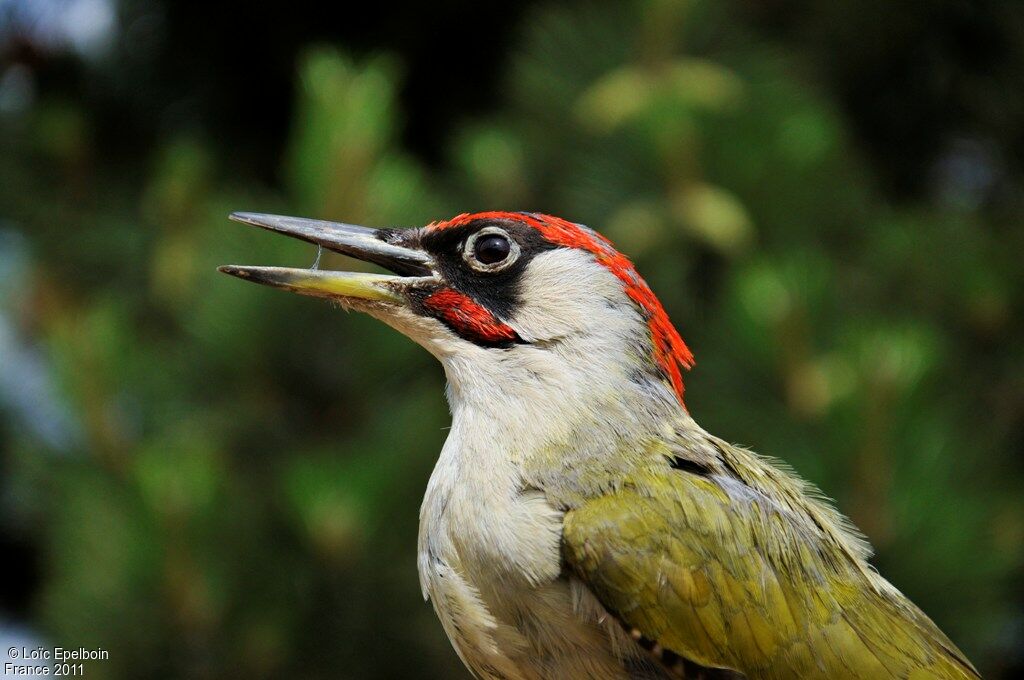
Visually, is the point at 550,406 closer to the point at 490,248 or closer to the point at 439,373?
the point at 490,248

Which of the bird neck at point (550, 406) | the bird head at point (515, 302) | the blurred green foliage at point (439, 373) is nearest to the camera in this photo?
the bird neck at point (550, 406)

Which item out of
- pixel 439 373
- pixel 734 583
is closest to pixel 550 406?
pixel 734 583

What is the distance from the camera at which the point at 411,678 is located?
3738 mm

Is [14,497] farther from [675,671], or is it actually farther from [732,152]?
[675,671]

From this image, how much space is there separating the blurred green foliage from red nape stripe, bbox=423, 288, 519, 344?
1.42 meters

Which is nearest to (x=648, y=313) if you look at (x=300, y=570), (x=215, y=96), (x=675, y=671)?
(x=675, y=671)

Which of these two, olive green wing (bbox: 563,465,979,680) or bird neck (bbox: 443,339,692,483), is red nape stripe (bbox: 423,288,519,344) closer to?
bird neck (bbox: 443,339,692,483)

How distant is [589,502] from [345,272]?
630 mm

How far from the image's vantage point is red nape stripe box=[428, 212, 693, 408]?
2.24 meters

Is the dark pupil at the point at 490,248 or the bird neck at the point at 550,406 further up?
the dark pupil at the point at 490,248

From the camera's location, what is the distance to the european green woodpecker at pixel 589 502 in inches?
72.8

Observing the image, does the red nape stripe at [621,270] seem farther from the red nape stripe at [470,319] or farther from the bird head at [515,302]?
the red nape stripe at [470,319]

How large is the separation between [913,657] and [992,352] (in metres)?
2.84

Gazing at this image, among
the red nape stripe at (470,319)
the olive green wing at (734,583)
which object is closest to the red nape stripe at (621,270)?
the red nape stripe at (470,319)
